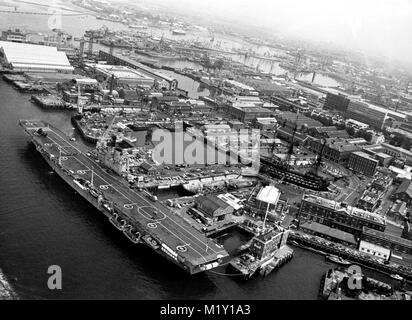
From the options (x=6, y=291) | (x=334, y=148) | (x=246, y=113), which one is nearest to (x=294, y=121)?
(x=246, y=113)

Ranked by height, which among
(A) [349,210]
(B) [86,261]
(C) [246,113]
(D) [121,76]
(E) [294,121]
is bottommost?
(E) [294,121]

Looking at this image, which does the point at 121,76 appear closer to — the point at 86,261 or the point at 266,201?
the point at 266,201

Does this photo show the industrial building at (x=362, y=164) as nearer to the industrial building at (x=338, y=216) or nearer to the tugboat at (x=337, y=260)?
the industrial building at (x=338, y=216)

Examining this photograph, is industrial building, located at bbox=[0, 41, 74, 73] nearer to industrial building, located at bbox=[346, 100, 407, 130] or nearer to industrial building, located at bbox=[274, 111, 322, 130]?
industrial building, located at bbox=[274, 111, 322, 130]

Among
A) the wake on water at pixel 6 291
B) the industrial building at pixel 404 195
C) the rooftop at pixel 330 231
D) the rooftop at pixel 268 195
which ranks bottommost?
the industrial building at pixel 404 195

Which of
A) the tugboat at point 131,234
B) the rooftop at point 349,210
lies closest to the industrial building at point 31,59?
the tugboat at point 131,234
